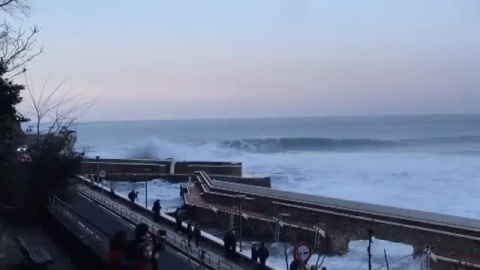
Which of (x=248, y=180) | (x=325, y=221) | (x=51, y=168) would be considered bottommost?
(x=325, y=221)

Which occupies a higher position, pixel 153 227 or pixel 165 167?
pixel 165 167

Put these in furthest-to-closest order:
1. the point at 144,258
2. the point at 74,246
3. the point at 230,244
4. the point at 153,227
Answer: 1. the point at 153,227
2. the point at 230,244
3. the point at 74,246
4. the point at 144,258

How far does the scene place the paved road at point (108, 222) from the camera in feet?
39.7

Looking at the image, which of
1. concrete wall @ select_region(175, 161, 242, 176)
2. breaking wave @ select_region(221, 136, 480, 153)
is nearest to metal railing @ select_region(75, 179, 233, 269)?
concrete wall @ select_region(175, 161, 242, 176)

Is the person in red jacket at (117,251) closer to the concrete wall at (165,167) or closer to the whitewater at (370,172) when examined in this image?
the whitewater at (370,172)

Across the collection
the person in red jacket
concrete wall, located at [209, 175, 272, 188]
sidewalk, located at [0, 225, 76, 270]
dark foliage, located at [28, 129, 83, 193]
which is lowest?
sidewalk, located at [0, 225, 76, 270]

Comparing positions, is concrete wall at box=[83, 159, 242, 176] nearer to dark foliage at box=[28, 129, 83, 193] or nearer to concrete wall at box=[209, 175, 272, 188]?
concrete wall at box=[209, 175, 272, 188]

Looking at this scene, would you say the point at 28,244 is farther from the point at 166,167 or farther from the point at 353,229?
the point at 166,167

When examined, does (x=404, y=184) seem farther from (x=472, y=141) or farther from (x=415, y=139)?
(x=415, y=139)

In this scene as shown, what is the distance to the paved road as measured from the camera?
12102 millimetres

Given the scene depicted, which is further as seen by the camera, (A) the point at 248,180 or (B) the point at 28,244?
(A) the point at 248,180

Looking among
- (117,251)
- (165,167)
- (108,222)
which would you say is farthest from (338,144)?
(117,251)

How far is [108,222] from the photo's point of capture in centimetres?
1645

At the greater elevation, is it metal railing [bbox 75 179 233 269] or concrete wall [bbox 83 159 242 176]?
concrete wall [bbox 83 159 242 176]
